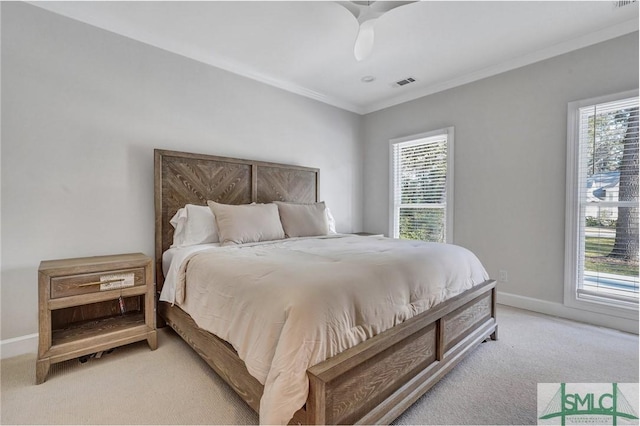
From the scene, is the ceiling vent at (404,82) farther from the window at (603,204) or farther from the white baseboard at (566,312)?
the white baseboard at (566,312)

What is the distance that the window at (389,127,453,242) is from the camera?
3.80m

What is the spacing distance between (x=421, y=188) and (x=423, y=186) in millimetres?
42

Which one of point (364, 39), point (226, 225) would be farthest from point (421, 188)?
point (226, 225)

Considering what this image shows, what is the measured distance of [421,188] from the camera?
4.12m

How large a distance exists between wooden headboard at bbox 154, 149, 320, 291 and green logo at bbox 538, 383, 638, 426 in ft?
9.81

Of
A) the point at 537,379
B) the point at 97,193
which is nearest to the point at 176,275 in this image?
the point at 97,193

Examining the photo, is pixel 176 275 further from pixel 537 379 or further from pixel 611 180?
pixel 611 180

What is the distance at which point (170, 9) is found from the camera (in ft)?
7.65

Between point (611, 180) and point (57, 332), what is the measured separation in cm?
477

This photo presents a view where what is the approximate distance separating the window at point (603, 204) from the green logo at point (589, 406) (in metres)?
1.30

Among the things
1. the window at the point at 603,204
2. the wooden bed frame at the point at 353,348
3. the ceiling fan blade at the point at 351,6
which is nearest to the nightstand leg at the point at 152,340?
the wooden bed frame at the point at 353,348

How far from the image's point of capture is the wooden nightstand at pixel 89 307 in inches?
72.6

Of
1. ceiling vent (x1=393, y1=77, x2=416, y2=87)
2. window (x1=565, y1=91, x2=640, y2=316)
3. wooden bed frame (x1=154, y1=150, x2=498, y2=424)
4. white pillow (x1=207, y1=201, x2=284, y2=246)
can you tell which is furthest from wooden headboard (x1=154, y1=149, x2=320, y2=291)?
window (x1=565, y1=91, x2=640, y2=316)

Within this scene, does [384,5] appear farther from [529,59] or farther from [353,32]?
[529,59]
